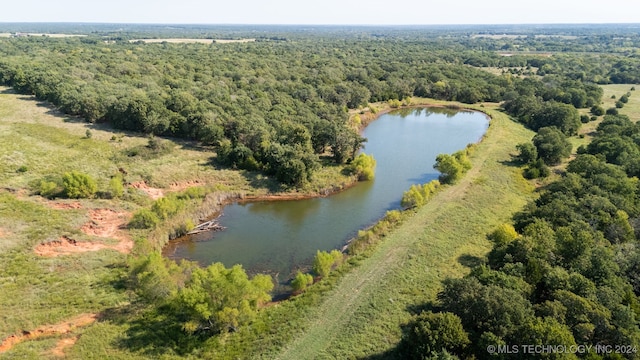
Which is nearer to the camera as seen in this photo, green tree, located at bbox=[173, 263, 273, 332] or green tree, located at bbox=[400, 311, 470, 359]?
green tree, located at bbox=[400, 311, 470, 359]

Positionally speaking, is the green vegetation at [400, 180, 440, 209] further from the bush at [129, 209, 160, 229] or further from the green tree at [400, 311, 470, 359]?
the bush at [129, 209, 160, 229]

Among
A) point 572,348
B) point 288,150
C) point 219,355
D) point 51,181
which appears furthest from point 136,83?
point 572,348

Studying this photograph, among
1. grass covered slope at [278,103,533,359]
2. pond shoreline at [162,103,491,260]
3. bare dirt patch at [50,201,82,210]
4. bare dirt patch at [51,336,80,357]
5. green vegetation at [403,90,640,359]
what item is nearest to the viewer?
green vegetation at [403,90,640,359]

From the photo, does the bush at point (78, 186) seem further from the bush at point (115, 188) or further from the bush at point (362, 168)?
the bush at point (362, 168)

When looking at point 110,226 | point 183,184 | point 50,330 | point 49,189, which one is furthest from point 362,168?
point 50,330

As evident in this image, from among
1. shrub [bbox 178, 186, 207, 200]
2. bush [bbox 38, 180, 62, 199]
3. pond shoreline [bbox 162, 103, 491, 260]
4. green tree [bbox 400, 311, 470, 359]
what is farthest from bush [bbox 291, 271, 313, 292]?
bush [bbox 38, 180, 62, 199]

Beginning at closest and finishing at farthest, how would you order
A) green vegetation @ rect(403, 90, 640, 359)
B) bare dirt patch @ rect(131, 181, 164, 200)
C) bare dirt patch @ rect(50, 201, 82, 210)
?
green vegetation @ rect(403, 90, 640, 359), bare dirt patch @ rect(50, 201, 82, 210), bare dirt patch @ rect(131, 181, 164, 200)

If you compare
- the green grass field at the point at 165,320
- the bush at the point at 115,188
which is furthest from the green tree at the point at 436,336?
the bush at the point at 115,188
